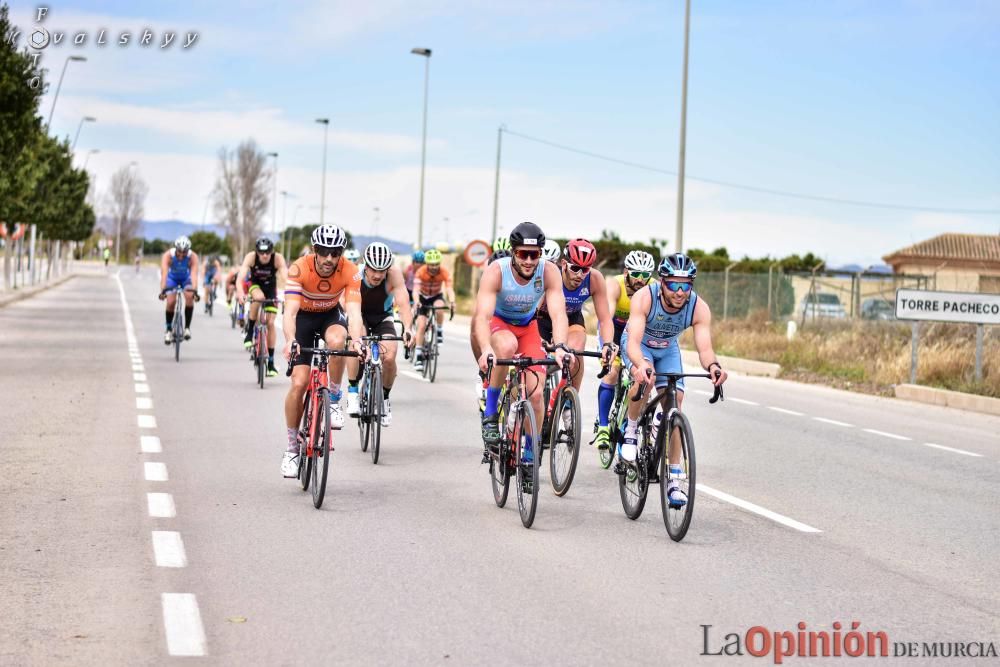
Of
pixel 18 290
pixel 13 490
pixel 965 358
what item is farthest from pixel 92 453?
pixel 18 290

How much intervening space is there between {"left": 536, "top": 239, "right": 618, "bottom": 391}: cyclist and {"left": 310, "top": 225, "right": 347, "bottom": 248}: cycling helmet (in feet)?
5.27

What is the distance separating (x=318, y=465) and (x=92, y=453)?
2.83m

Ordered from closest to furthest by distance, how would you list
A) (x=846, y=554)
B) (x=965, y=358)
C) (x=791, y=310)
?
(x=846, y=554), (x=965, y=358), (x=791, y=310)

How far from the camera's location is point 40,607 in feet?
19.3

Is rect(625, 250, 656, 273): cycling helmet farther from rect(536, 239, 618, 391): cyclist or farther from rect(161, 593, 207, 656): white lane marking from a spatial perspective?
rect(161, 593, 207, 656): white lane marking

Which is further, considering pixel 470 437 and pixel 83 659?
pixel 470 437

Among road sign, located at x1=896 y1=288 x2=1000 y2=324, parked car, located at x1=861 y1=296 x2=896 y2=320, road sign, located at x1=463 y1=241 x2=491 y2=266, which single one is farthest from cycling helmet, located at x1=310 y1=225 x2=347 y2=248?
road sign, located at x1=463 y1=241 x2=491 y2=266

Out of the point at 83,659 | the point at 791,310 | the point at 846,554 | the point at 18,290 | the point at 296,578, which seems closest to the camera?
the point at 83,659

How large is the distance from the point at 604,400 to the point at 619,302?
3.09 feet

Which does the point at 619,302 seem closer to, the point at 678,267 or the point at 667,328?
the point at 667,328

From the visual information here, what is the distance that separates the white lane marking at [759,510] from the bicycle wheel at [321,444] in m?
2.86

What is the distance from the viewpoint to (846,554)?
763cm

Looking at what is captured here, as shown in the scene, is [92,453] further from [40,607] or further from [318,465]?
[40,607]

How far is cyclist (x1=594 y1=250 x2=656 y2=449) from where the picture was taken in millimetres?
10422
